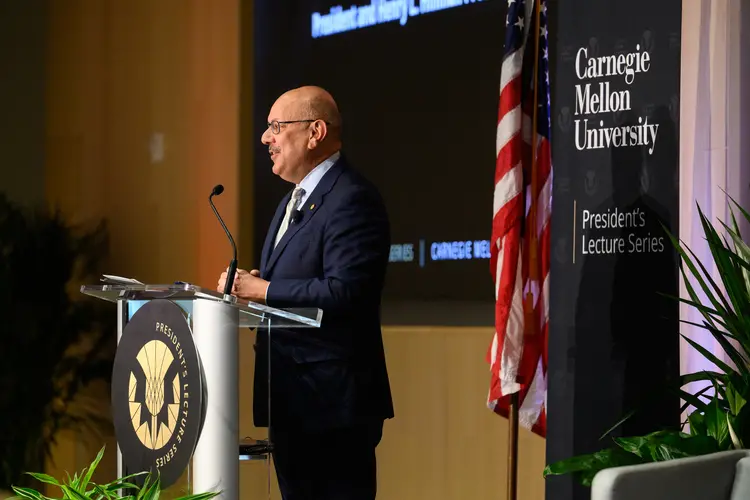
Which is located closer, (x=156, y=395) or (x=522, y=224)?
(x=156, y=395)

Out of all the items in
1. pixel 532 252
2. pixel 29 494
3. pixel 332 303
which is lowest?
pixel 29 494

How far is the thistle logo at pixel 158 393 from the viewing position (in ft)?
7.72

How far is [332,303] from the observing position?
9.64 ft

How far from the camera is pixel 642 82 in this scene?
3473 millimetres

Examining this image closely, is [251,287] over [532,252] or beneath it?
beneath

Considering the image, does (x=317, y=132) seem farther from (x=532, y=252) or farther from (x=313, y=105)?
(x=532, y=252)

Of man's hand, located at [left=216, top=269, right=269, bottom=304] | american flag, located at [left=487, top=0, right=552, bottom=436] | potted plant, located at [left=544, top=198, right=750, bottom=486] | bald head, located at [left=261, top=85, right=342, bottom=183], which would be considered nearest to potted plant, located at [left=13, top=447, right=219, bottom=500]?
man's hand, located at [left=216, top=269, right=269, bottom=304]

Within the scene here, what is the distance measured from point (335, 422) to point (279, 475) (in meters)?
0.23

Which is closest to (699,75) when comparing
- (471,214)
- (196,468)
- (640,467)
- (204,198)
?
(471,214)

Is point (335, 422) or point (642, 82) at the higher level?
point (642, 82)

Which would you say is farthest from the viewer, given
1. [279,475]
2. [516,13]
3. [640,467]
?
[516,13]

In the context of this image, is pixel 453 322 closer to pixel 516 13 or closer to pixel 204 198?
pixel 516 13

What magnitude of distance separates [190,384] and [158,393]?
0.15m

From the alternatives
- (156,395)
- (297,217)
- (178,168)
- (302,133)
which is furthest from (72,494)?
(178,168)
